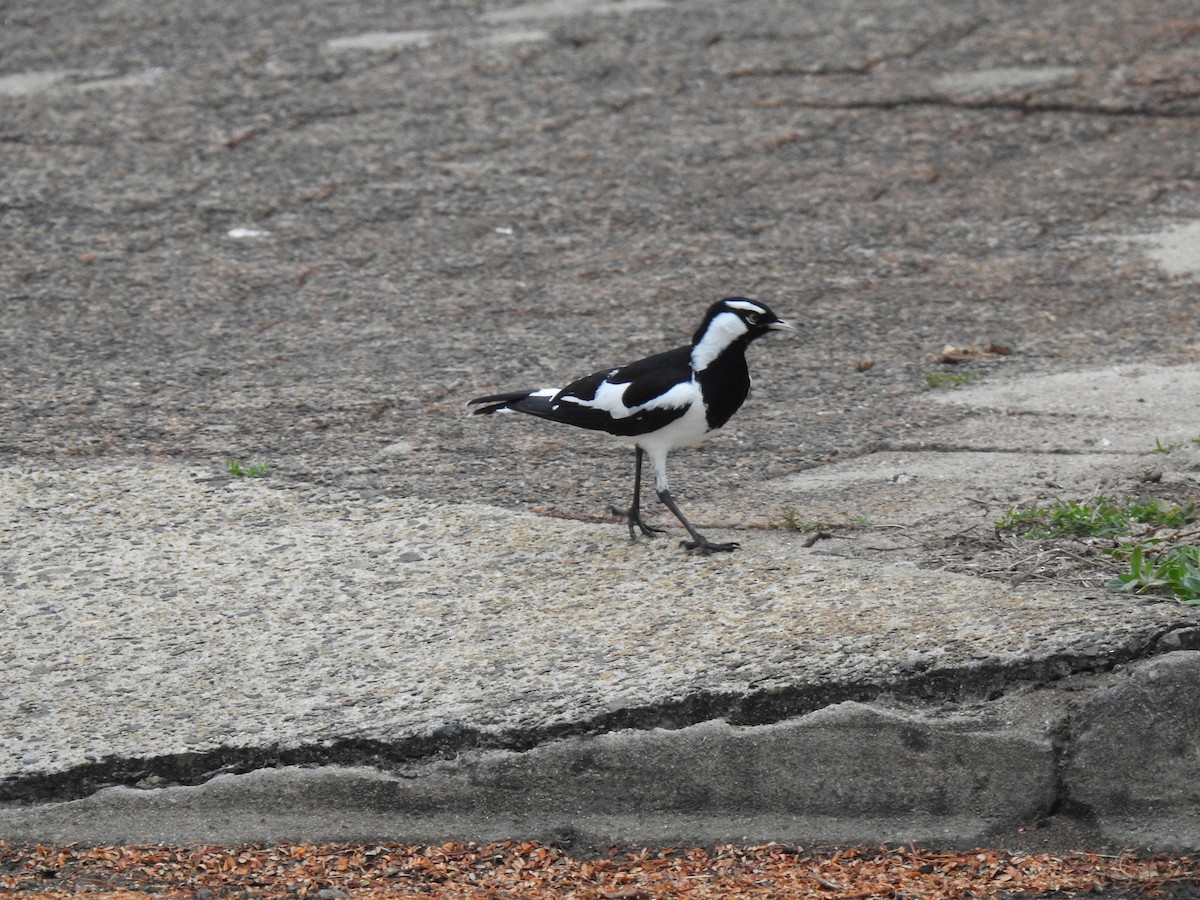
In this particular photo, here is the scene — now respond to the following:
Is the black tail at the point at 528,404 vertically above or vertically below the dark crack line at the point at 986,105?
above

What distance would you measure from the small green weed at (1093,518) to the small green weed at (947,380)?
3.71ft

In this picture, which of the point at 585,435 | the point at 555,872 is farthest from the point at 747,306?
the point at 555,872

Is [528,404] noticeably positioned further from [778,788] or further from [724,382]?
[778,788]

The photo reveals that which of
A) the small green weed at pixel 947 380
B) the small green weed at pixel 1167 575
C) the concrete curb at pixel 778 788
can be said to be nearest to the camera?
the concrete curb at pixel 778 788

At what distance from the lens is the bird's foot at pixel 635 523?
380 centimetres

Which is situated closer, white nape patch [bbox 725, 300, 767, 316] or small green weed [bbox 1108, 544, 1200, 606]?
small green weed [bbox 1108, 544, 1200, 606]

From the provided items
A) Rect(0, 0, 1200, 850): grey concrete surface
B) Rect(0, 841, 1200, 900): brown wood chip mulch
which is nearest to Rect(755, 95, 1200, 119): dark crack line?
Rect(0, 0, 1200, 850): grey concrete surface

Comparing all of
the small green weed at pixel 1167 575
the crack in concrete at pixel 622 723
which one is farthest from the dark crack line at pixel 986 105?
the crack in concrete at pixel 622 723

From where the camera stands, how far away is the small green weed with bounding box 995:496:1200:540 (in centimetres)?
358

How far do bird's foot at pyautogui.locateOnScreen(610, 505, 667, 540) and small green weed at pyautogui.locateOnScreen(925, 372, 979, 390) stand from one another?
1327mm

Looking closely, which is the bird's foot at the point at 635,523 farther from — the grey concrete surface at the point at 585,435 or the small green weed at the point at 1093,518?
the small green weed at the point at 1093,518

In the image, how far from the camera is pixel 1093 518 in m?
3.62

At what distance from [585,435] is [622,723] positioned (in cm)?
173

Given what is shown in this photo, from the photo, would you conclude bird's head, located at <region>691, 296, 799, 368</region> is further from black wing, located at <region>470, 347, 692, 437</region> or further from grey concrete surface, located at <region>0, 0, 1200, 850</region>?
Answer: grey concrete surface, located at <region>0, 0, 1200, 850</region>
